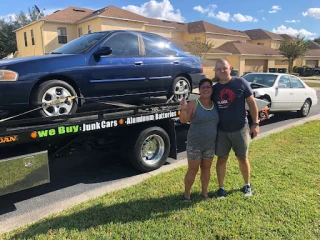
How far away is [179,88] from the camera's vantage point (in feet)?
18.5

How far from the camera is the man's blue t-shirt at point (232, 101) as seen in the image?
11.1ft

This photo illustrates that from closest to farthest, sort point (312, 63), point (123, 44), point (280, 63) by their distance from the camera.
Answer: point (123, 44), point (280, 63), point (312, 63)

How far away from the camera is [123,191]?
399 cm

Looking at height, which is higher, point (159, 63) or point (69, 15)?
point (69, 15)

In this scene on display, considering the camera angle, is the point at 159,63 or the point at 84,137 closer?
the point at 84,137

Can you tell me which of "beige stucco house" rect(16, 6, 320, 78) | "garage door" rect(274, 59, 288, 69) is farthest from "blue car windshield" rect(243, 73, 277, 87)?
"garage door" rect(274, 59, 288, 69)

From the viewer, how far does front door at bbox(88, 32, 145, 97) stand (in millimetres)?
4355

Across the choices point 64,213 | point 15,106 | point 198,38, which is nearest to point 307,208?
point 64,213

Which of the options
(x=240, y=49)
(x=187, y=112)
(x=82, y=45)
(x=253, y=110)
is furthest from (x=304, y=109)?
(x=240, y=49)

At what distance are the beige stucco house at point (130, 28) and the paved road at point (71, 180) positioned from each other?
19389 millimetres

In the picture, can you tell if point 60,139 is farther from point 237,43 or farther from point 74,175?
point 237,43

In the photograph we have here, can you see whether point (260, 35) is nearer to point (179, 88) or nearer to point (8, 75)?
point (179, 88)

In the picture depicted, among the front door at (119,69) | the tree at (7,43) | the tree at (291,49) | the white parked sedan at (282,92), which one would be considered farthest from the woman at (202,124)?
the tree at (7,43)

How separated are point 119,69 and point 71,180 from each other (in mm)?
1919
